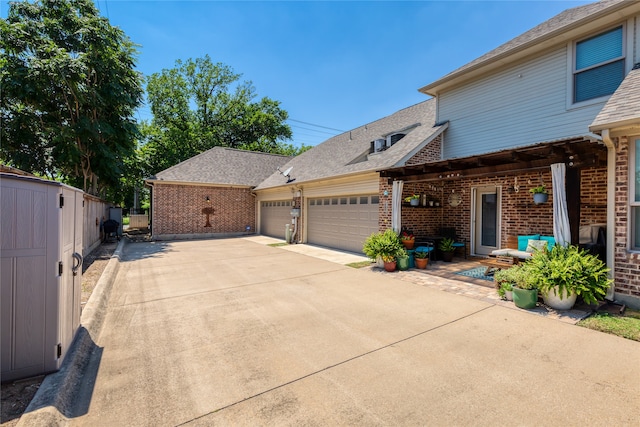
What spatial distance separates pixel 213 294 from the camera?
5.98 m

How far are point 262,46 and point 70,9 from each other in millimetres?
8933

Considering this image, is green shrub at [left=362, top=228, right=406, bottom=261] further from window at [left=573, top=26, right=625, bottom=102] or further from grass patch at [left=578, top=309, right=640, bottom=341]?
window at [left=573, top=26, right=625, bottom=102]

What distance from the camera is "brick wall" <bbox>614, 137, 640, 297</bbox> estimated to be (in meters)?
4.80

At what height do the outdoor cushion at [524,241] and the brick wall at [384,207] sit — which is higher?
the brick wall at [384,207]

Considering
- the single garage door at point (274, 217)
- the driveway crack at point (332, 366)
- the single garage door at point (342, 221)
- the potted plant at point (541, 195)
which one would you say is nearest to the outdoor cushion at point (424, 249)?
the single garage door at point (342, 221)

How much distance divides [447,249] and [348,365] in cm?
708

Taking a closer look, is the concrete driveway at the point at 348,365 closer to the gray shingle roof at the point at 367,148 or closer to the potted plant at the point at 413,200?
the potted plant at the point at 413,200

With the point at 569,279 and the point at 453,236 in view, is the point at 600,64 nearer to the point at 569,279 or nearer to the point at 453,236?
the point at 569,279

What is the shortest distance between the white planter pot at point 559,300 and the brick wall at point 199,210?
1662 centimetres

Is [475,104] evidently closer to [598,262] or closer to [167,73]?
[598,262]

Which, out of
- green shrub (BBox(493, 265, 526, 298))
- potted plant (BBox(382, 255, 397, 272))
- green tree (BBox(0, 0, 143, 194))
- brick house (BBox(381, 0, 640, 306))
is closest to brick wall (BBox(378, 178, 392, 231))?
brick house (BBox(381, 0, 640, 306))

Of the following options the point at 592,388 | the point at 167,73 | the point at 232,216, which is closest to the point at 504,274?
the point at 592,388

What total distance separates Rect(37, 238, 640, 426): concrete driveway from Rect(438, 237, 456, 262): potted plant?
12.3 ft

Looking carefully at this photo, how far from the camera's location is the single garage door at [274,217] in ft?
52.8
